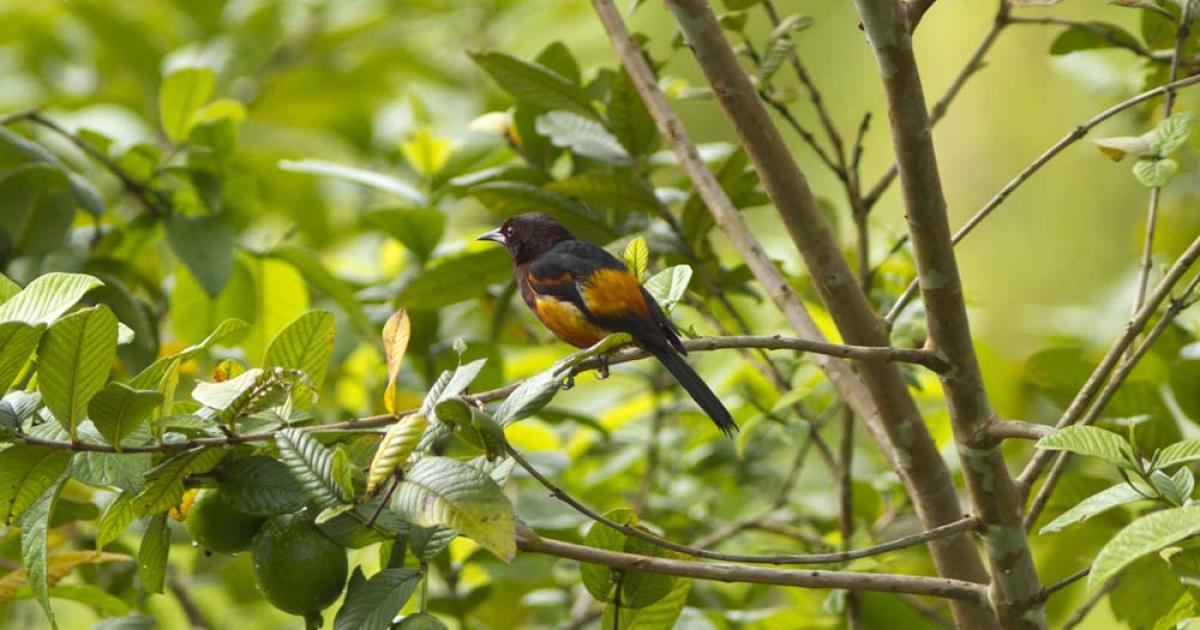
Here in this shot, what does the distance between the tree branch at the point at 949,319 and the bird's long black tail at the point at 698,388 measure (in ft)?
1.33

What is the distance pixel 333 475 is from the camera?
3.44 feet

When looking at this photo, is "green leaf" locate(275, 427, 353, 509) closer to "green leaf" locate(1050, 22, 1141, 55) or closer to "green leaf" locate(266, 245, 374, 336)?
"green leaf" locate(266, 245, 374, 336)

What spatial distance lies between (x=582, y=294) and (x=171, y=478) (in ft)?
2.87

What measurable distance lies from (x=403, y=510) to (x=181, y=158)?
155 centimetres

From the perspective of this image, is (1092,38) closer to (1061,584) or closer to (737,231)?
(737,231)

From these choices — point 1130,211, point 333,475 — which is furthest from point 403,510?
point 1130,211

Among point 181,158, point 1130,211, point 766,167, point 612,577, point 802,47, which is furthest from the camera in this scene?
point 802,47

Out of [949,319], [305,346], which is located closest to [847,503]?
[949,319]

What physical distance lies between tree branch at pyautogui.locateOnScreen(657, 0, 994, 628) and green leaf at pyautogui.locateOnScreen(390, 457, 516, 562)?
46cm

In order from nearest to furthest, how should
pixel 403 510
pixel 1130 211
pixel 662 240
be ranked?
1. pixel 403 510
2. pixel 662 240
3. pixel 1130 211

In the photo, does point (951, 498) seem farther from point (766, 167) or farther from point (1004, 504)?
point (766, 167)

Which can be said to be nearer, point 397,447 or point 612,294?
point 397,447

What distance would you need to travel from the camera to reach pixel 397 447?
3.29 ft

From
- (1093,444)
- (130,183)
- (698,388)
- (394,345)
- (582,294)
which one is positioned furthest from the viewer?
(130,183)
